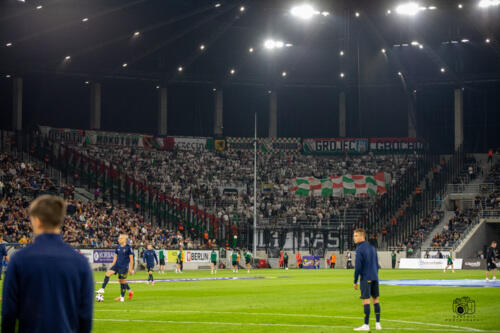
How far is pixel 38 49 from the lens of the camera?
59.8m

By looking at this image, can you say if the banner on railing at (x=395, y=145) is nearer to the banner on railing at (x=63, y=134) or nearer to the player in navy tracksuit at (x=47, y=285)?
the banner on railing at (x=63, y=134)

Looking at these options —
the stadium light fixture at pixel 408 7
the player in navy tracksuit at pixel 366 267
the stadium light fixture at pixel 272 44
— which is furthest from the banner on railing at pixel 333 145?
the player in navy tracksuit at pixel 366 267

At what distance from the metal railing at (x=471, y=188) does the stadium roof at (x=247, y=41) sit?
490 inches

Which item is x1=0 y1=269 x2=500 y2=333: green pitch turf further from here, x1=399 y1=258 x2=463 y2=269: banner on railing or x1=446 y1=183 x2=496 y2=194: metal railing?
x1=446 y1=183 x2=496 y2=194: metal railing

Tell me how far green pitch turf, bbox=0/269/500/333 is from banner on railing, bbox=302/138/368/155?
52389mm

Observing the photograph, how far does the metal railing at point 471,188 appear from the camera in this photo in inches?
2756

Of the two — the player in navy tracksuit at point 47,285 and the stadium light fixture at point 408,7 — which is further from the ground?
the stadium light fixture at point 408,7

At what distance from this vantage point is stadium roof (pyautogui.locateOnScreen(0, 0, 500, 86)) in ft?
181

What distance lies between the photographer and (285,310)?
21.1m

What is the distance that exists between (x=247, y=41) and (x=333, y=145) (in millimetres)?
18068

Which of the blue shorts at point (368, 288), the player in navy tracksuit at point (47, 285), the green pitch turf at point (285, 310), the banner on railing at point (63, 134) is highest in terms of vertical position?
the banner on railing at point (63, 134)

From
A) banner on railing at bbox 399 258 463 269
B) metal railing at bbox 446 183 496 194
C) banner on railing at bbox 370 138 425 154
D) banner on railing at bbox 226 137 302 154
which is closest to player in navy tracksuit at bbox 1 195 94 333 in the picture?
banner on railing at bbox 399 258 463 269

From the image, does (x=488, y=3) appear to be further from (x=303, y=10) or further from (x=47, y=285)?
(x=47, y=285)

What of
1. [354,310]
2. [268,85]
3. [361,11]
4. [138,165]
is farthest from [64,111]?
[354,310]
